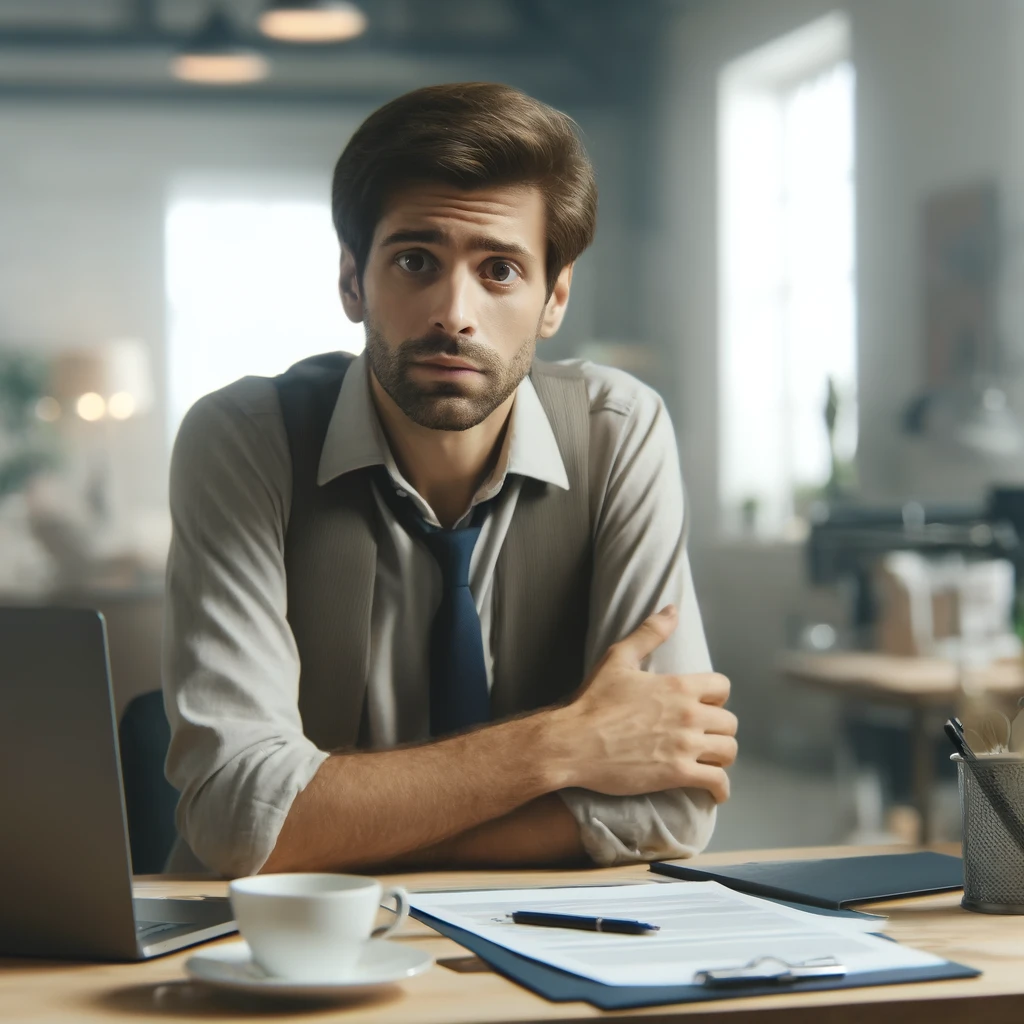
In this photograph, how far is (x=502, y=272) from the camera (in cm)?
148

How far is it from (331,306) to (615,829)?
3.17 metres

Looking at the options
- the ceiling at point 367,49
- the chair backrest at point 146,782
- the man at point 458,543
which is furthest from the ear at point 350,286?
the ceiling at point 367,49

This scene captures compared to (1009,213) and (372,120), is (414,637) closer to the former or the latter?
(372,120)

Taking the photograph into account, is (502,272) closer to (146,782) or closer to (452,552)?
(452,552)

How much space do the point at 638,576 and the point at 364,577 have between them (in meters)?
0.28

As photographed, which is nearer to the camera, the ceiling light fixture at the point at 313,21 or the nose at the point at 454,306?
the nose at the point at 454,306

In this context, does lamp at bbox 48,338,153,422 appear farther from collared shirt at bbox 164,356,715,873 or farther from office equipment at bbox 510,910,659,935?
office equipment at bbox 510,910,659,935

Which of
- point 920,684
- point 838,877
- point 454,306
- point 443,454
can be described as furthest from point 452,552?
point 920,684

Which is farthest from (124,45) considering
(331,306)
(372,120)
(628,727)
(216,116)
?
(628,727)

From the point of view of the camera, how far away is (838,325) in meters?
4.55

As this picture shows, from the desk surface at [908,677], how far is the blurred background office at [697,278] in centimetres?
5

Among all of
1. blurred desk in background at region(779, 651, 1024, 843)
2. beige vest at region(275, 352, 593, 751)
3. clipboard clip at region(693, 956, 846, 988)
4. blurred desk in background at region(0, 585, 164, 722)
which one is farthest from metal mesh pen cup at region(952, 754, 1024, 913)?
blurred desk in background at region(0, 585, 164, 722)

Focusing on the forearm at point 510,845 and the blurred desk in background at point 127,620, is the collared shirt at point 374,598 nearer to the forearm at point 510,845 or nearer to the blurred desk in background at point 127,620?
the forearm at point 510,845

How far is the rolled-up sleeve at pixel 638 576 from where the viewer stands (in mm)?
1231
